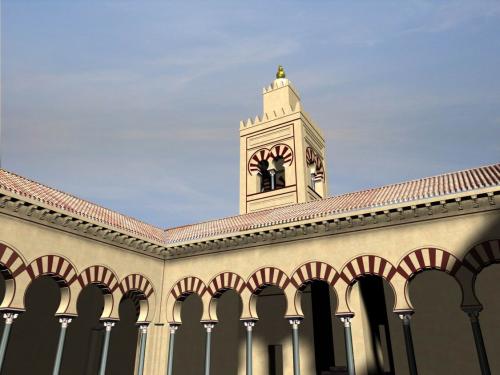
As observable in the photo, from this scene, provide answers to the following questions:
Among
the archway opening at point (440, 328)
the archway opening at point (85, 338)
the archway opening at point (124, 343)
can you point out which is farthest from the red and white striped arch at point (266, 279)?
the archway opening at point (85, 338)

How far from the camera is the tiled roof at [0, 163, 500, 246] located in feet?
37.4

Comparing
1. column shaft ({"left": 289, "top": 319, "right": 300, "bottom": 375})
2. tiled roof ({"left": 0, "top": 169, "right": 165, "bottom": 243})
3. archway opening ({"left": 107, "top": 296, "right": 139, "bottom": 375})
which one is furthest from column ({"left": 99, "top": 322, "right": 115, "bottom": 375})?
column shaft ({"left": 289, "top": 319, "right": 300, "bottom": 375})

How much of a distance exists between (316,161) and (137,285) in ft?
42.6

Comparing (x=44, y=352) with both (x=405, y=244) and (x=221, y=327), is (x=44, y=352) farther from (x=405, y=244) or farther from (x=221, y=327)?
(x=405, y=244)

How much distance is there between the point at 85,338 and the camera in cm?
1691

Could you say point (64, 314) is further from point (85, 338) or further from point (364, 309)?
point (364, 309)

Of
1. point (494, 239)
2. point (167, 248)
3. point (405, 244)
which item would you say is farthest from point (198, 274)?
point (494, 239)

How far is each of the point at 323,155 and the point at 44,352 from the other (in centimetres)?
1784

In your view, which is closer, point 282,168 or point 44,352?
point 44,352

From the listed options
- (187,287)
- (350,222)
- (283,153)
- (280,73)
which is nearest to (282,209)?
(350,222)

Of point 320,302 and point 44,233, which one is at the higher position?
point 44,233

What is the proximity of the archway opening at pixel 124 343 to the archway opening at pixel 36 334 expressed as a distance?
3.17m

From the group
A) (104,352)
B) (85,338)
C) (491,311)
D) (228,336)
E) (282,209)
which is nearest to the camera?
(491,311)

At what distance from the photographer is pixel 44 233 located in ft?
38.2
